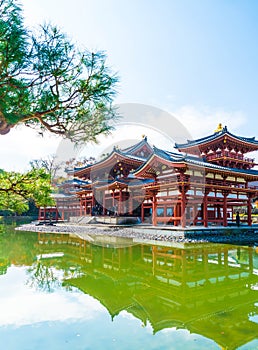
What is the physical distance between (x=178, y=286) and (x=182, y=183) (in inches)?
381

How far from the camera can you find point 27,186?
406 centimetres

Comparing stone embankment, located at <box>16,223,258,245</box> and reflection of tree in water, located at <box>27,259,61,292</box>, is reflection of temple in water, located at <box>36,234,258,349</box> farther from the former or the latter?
stone embankment, located at <box>16,223,258,245</box>

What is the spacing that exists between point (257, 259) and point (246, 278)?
3.49 metres

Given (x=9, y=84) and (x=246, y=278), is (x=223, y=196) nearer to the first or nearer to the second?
(x=246, y=278)

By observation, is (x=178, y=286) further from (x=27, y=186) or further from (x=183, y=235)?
(x=183, y=235)

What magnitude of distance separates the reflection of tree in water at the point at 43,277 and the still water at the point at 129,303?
27 millimetres

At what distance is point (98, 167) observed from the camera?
95.7 ft

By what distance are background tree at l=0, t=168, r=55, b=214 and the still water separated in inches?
25.4

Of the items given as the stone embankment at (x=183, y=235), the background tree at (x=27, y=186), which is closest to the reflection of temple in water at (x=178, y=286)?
the stone embankment at (x=183, y=235)

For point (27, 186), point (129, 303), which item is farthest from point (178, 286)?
point (27, 186)

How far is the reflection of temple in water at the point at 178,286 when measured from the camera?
4.94m

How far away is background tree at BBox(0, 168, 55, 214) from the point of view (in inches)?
159

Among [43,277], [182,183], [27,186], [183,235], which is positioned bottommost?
[43,277]

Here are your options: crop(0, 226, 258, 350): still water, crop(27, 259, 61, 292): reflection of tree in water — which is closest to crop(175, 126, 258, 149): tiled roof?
crop(0, 226, 258, 350): still water
